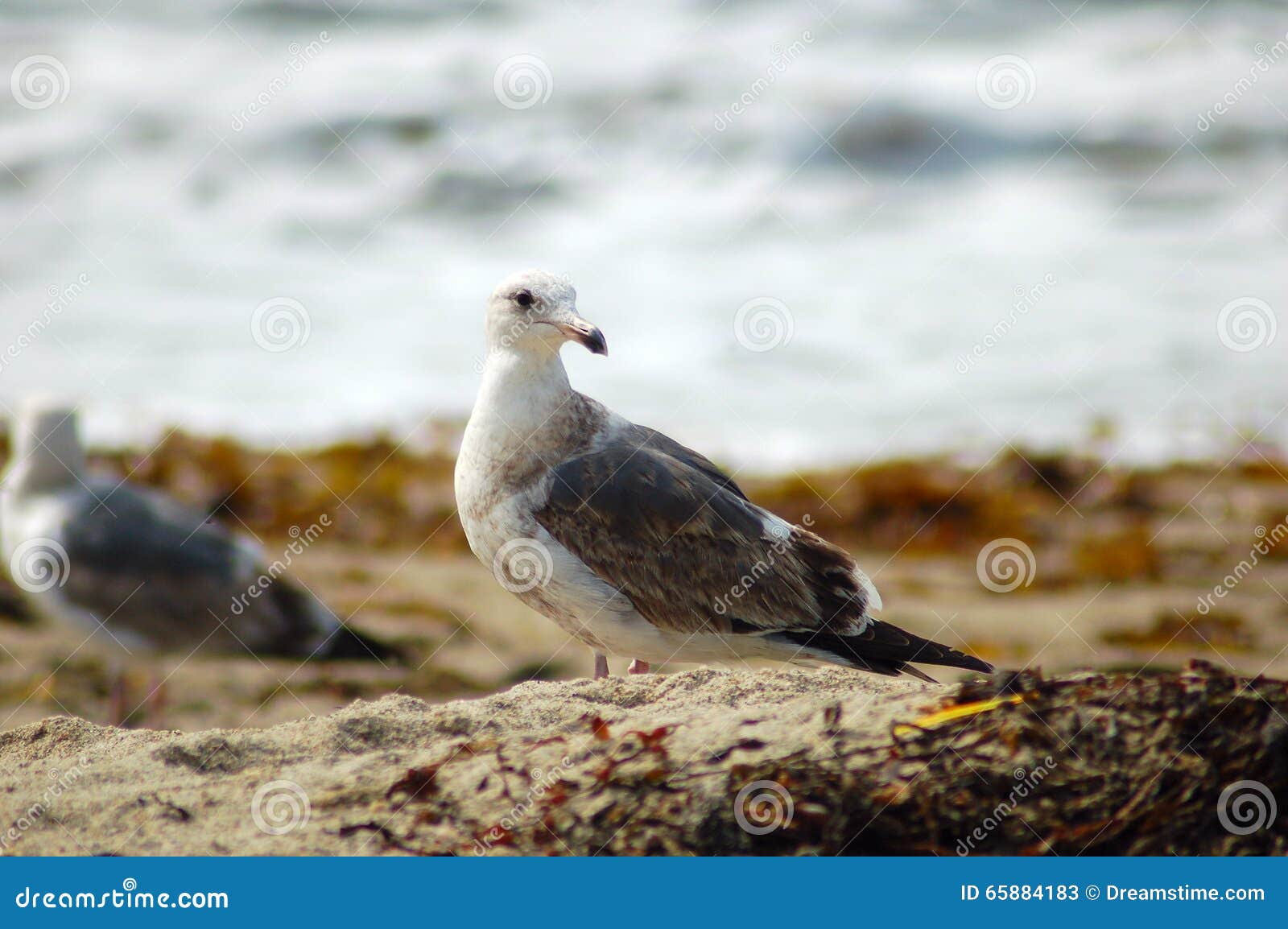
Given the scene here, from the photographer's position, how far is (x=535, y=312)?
4.71 meters

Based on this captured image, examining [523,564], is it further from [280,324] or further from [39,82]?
[39,82]

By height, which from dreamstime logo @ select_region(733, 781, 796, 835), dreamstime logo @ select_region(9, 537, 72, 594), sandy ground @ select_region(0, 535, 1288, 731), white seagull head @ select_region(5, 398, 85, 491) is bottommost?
dreamstime logo @ select_region(733, 781, 796, 835)

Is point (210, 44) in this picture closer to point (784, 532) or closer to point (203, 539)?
point (203, 539)

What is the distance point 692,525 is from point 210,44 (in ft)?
53.5

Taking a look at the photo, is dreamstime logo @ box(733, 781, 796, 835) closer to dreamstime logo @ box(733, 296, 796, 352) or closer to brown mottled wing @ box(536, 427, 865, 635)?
brown mottled wing @ box(536, 427, 865, 635)
